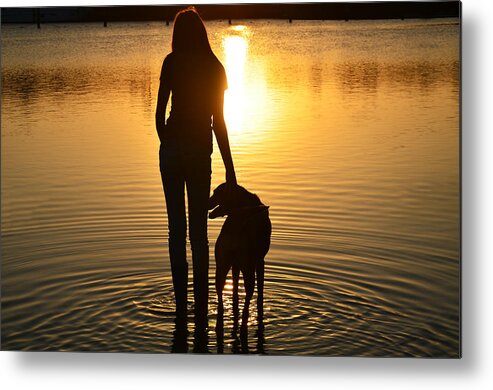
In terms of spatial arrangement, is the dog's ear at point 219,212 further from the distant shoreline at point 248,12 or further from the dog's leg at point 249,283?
the distant shoreline at point 248,12

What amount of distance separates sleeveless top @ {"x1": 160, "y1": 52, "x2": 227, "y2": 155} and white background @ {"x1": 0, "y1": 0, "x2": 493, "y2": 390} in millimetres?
388

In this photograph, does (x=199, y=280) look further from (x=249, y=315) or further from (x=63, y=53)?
(x=63, y=53)

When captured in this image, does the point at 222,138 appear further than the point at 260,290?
No

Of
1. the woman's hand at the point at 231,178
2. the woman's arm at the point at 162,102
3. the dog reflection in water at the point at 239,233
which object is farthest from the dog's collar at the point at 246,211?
the woman's arm at the point at 162,102

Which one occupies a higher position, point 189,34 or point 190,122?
A: point 189,34

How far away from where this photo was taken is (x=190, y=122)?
662cm

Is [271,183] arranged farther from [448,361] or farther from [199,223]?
[448,361]

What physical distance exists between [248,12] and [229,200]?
0.93m

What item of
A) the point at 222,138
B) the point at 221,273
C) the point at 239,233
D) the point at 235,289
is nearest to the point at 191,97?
the point at 222,138

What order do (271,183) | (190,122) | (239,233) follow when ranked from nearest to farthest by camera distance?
(190,122), (239,233), (271,183)

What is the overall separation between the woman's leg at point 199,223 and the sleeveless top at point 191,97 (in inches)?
3.8

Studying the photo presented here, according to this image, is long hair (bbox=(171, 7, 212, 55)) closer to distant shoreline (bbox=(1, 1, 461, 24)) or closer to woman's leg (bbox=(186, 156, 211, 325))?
distant shoreline (bbox=(1, 1, 461, 24))

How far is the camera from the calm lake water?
267 inches

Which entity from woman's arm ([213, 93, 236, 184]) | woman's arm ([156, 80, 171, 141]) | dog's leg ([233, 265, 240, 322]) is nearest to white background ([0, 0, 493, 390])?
dog's leg ([233, 265, 240, 322])
